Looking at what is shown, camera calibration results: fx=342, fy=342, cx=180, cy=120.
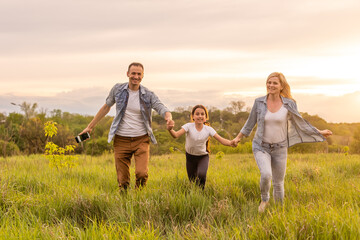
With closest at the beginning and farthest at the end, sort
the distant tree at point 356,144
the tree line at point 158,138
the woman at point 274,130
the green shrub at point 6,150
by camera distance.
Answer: the woman at point 274,130 → the green shrub at point 6,150 → the tree line at point 158,138 → the distant tree at point 356,144

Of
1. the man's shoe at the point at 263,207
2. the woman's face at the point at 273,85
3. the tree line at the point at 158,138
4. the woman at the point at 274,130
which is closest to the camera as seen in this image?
the man's shoe at the point at 263,207

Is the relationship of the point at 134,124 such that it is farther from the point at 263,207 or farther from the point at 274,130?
the point at 263,207

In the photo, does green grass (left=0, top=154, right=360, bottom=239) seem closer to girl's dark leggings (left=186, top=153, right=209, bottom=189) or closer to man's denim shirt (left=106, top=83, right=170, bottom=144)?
girl's dark leggings (left=186, top=153, right=209, bottom=189)

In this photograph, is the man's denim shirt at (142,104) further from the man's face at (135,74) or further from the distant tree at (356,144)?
the distant tree at (356,144)

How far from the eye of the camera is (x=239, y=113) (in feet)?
155

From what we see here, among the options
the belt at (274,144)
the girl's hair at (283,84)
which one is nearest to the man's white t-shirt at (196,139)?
the belt at (274,144)

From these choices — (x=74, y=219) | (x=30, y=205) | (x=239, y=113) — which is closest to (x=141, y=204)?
(x=74, y=219)

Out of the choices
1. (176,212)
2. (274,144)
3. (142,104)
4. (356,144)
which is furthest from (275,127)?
(356,144)

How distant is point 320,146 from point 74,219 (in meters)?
21.7

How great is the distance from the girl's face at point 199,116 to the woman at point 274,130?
32.7 inches

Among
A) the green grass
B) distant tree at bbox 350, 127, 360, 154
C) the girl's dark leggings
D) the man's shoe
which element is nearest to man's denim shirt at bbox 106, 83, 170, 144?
the girl's dark leggings

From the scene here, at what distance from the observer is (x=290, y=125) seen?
571 cm

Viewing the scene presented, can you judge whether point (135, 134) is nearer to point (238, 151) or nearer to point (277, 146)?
point (277, 146)

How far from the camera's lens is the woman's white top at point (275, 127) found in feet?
17.4
